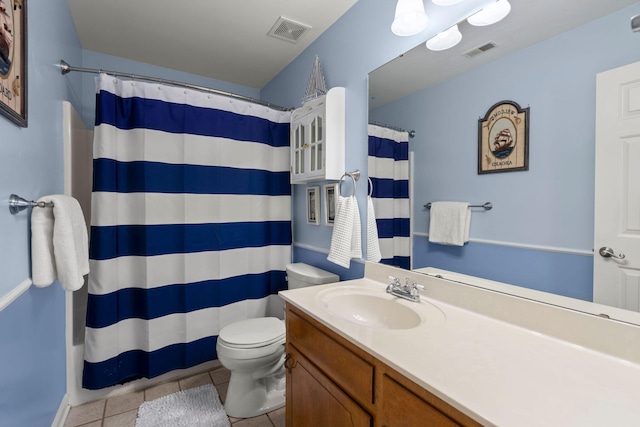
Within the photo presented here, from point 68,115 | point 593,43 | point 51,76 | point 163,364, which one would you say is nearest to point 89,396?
point 163,364

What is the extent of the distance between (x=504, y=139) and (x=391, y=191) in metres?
0.58

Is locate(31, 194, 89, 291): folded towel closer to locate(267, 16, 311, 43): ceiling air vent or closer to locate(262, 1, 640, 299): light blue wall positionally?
locate(262, 1, 640, 299): light blue wall

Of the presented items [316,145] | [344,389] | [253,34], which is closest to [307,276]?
[316,145]

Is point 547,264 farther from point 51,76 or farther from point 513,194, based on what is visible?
point 51,76

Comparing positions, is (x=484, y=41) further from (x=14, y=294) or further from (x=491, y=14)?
(x=14, y=294)

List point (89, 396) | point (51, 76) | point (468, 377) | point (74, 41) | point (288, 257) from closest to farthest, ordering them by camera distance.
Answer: point (468, 377)
point (51, 76)
point (89, 396)
point (74, 41)
point (288, 257)

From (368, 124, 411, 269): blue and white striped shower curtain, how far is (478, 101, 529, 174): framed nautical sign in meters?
0.37

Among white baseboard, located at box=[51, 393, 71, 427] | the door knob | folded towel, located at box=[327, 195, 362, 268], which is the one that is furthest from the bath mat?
the door knob

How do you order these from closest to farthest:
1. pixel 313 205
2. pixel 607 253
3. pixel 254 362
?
pixel 607 253
pixel 254 362
pixel 313 205

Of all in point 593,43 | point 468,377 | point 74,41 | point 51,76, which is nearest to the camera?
point 468,377

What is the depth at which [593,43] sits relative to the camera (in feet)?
2.72

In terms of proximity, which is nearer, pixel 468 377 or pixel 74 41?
pixel 468 377

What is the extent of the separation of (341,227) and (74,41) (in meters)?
2.20

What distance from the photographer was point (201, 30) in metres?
1.98
